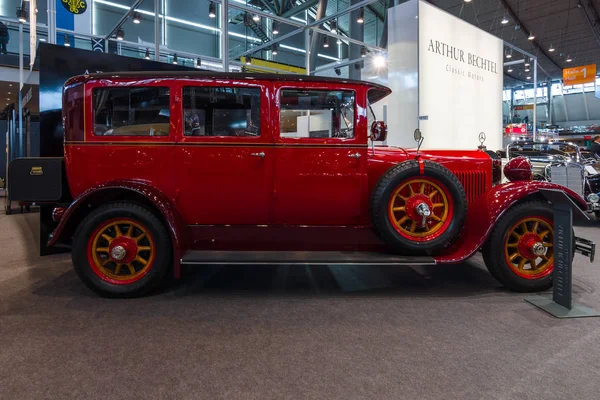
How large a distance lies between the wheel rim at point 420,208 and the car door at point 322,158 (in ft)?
0.89

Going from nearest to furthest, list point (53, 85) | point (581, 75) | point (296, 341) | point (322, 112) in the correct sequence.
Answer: point (296, 341)
point (322, 112)
point (53, 85)
point (581, 75)

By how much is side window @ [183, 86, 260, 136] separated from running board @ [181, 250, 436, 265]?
37.3 inches

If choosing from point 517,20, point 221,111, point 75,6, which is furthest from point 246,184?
point 517,20

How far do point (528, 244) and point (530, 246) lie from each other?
2cm

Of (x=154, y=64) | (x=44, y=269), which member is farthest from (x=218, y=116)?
(x=154, y=64)

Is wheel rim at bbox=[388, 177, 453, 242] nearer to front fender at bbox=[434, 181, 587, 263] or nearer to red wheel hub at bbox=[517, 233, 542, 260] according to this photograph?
front fender at bbox=[434, 181, 587, 263]

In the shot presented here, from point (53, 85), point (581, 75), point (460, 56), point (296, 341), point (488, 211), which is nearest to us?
point (296, 341)

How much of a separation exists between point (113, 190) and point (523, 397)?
291 cm

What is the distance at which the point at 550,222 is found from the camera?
3.08 metres

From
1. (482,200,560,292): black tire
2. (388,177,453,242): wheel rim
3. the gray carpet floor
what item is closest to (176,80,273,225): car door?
the gray carpet floor

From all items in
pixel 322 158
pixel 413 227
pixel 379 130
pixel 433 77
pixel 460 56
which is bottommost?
pixel 413 227

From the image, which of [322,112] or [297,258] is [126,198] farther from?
[322,112]

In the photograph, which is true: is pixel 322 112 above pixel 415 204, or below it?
above

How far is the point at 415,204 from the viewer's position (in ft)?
9.98
